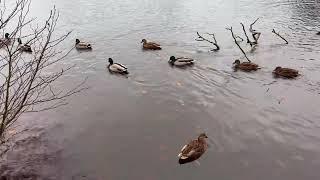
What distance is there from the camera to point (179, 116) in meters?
14.0

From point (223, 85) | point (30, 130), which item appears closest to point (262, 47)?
point (223, 85)

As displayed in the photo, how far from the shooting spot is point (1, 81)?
17.8 m

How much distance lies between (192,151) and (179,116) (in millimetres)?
3100

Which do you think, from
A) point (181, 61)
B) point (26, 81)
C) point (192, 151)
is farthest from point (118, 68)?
point (192, 151)

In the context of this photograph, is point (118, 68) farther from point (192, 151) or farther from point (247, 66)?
point (192, 151)

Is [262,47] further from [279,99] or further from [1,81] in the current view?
[1,81]

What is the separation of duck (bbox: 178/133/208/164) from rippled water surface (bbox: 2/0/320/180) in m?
0.21

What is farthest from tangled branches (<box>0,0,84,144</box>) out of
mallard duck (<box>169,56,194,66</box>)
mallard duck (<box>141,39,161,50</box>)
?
mallard duck (<box>141,39,161,50</box>)

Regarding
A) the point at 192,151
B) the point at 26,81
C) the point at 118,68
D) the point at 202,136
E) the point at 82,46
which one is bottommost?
the point at 192,151

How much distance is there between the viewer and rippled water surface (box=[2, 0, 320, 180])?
431 inches

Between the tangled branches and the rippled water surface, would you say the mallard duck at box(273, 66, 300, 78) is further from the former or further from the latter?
the tangled branches

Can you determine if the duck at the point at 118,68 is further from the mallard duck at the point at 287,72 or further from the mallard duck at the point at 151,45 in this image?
the mallard duck at the point at 287,72

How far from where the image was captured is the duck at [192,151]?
1093 cm

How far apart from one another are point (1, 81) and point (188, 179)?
1122cm
